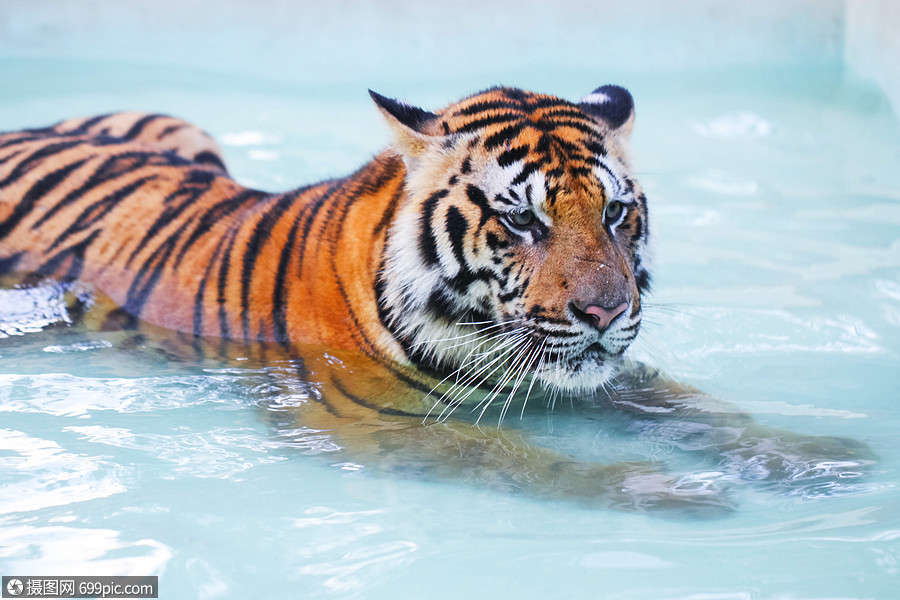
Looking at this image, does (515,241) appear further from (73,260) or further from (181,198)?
(73,260)

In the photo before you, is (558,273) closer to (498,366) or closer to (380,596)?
(498,366)

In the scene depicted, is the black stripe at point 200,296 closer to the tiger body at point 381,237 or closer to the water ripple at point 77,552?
the tiger body at point 381,237

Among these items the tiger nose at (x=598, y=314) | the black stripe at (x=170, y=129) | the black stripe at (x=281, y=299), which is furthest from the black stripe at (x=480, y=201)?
the black stripe at (x=170, y=129)

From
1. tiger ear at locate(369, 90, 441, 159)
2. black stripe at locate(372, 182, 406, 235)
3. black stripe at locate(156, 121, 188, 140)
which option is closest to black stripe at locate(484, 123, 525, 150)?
tiger ear at locate(369, 90, 441, 159)

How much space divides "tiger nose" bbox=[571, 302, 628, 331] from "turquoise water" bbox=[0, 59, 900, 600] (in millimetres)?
250

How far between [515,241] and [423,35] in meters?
5.12

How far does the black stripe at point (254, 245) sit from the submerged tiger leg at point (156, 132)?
0.86m

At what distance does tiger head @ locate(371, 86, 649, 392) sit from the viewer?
5.93 ft

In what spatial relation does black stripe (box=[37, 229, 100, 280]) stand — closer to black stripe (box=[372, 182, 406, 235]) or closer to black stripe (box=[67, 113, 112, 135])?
black stripe (box=[67, 113, 112, 135])

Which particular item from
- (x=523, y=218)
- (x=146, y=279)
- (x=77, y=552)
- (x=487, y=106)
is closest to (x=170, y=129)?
(x=146, y=279)

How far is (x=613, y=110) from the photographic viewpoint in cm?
216

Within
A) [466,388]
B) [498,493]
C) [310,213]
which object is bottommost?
[498,493]

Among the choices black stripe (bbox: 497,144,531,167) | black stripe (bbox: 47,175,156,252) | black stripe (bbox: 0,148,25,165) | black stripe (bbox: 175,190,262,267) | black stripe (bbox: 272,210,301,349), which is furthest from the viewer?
black stripe (bbox: 0,148,25,165)

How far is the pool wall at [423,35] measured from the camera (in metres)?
6.30
